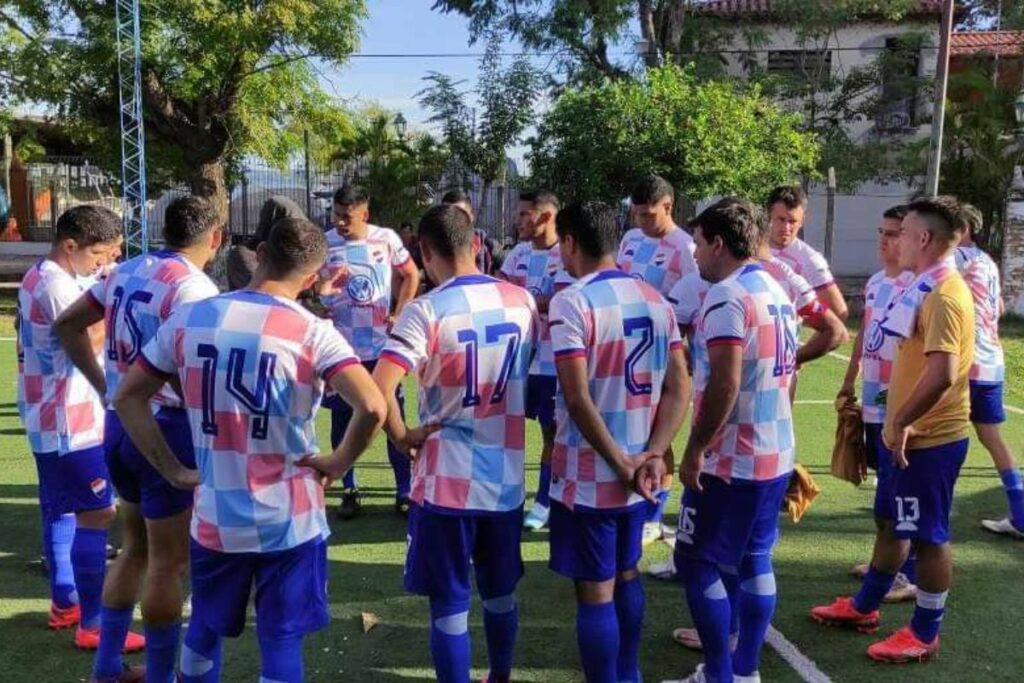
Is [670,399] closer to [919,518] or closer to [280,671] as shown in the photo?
[919,518]

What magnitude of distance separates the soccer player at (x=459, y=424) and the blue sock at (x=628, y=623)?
0.47m

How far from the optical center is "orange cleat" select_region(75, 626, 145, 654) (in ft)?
13.3

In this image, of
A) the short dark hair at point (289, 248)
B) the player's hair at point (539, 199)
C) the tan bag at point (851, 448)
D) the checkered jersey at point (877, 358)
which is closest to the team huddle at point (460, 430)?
the short dark hair at point (289, 248)

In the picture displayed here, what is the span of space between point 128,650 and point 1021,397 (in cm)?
946

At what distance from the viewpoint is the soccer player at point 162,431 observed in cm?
333

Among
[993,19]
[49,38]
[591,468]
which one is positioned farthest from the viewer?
[993,19]

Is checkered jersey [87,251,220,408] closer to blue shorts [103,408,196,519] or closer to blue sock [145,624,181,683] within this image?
blue shorts [103,408,196,519]

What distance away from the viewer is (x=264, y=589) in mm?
2922

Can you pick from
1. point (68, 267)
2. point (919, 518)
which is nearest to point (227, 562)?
point (68, 267)

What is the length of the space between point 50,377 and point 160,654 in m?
1.50

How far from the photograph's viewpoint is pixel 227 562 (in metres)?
2.90

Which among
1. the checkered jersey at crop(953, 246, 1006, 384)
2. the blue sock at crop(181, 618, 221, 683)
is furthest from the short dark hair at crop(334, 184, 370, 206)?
the checkered jersey at crop(953, 246, 1006, 384)

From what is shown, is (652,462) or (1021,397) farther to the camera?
(1021,397)

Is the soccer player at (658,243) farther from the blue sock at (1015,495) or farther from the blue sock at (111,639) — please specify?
the blue sock at (111,639)
